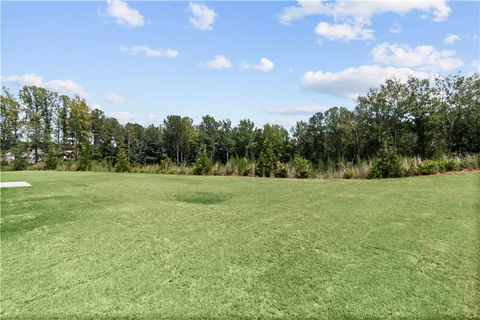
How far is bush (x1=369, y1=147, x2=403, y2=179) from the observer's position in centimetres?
982

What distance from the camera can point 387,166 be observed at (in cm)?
991

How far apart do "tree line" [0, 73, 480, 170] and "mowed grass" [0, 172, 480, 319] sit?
318 inches

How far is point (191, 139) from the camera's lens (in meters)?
44.8

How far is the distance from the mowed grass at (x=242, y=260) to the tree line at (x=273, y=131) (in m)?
8.07

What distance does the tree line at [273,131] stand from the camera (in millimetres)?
21266

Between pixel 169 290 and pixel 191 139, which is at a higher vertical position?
pixel 191 139

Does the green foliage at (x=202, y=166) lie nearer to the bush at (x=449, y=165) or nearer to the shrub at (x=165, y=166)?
the shrub at (x=165, y=166)

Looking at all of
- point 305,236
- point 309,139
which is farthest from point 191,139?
point 305,236

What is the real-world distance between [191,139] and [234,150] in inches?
281

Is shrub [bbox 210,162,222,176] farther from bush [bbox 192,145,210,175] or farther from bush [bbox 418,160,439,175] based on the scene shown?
bush [bbox 418,160,439,175]

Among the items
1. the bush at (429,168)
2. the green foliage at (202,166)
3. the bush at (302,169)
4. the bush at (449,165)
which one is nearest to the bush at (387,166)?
the bush at (429,168)

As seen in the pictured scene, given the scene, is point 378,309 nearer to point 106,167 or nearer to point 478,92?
point 106,167

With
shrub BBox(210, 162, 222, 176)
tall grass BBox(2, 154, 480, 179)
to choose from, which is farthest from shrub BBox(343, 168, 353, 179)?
shrub BBox(210, 162, 222, 176)

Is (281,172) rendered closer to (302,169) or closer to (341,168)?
(302,169)
